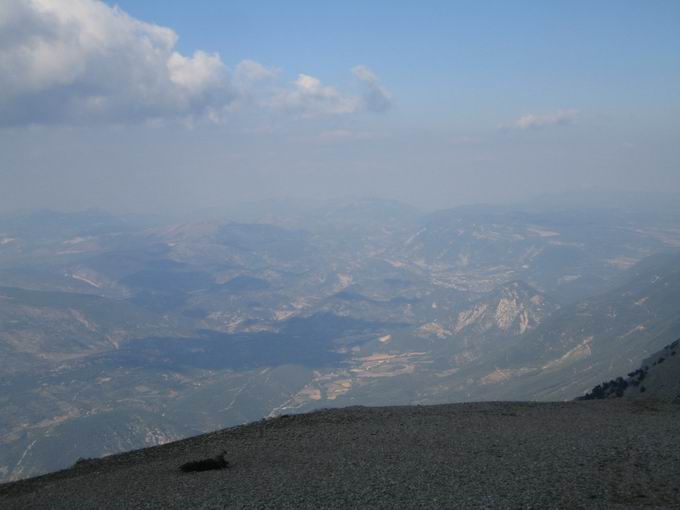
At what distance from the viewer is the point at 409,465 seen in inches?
756

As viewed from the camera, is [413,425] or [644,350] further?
[644,350]

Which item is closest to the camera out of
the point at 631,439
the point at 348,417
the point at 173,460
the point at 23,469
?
the point at 631,439

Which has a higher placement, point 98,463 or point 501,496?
point 98,463

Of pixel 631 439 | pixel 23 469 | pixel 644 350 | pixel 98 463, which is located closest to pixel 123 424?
pixel 23 469

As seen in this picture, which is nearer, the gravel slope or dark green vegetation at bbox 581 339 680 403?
the gravel slope

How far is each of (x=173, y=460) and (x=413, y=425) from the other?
33.4 feet

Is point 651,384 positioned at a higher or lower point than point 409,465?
lower

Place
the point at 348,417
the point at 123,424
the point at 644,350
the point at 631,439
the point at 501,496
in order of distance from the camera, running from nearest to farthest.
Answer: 1. the point at 501,496
2. the point at 631,439
3. the point at 348,417
4. the point at 644,350
5. the point at 123,424

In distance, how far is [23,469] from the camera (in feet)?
515

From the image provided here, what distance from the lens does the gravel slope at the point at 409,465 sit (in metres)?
16.1

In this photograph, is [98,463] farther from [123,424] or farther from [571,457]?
[123,424]

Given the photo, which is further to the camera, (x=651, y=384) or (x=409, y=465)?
(x=651, y=384)

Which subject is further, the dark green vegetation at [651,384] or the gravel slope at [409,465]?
the dark green vegetation at [651,384]

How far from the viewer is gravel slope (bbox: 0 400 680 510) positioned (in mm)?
16078
